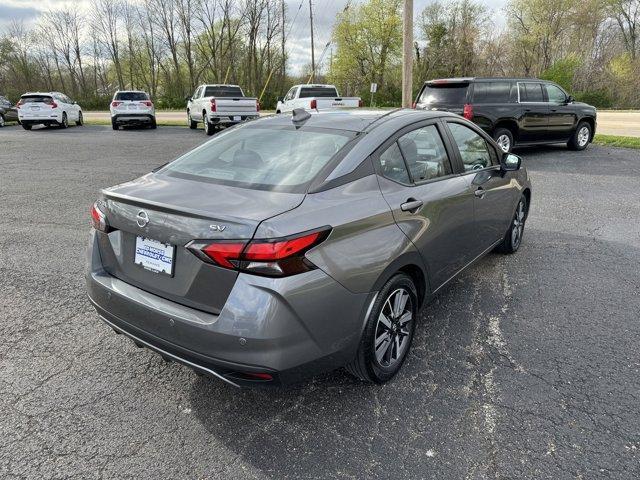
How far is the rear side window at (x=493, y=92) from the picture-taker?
1084cm

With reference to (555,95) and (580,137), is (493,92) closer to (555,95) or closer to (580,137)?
(555,95)

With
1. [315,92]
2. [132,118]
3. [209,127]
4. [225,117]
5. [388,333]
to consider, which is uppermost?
[315,92]

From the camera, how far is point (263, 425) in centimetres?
252

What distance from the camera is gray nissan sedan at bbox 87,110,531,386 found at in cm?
214

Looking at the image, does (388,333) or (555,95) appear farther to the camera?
(555,95)

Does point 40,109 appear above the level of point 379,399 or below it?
above

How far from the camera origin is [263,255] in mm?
2098

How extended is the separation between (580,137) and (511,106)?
9.48 ft

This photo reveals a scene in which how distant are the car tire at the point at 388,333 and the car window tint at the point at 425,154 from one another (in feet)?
2.55

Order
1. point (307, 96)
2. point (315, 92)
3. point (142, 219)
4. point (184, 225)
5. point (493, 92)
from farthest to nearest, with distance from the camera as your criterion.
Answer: point (315, 92) < point (307, 96) < point (493, 92) < point (142, 219) < point (184, 225)

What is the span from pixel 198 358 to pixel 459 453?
1.37 m

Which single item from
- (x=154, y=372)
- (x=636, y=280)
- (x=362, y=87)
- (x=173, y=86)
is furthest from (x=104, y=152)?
(x=173, y=86)

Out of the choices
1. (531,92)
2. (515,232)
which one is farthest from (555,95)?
(515,232)

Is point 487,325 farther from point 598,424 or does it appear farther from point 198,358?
point 198,358
